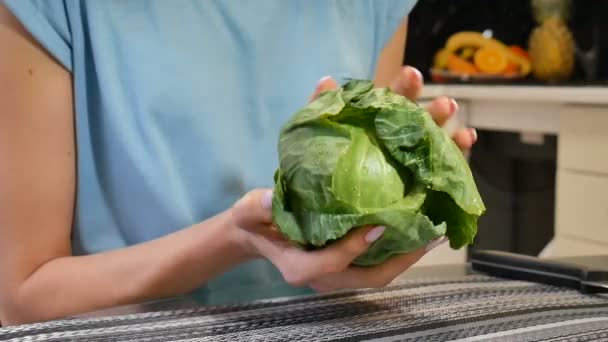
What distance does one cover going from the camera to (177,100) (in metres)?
0.77

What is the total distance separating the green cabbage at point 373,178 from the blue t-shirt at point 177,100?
0.17 m

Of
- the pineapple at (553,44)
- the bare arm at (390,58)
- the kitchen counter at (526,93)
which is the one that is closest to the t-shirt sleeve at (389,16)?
the bare arm at (390,58)

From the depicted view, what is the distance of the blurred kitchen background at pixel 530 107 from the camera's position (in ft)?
5.16

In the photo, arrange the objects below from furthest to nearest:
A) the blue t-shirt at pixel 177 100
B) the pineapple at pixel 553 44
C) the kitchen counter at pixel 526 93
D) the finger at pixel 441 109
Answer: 1. the pineapple at pixel 553 44
2. the kitchen counter at pixel 526 93
3. the blue t-shirt at pixel 177 100
4. the finger at pixel 441 109

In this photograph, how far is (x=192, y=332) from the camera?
0.54 m

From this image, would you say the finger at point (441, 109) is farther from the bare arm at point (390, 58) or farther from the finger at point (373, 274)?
the bare arm at point (390, 58)

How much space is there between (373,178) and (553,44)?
4.69 ft

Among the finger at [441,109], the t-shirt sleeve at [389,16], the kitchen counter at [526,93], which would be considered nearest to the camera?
the finger at [441,109]

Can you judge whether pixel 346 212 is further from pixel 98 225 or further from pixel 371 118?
pixel 98 225

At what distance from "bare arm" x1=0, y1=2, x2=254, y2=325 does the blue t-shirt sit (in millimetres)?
23

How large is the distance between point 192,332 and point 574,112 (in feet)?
4.08

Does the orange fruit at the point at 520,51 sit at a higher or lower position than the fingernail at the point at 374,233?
higher

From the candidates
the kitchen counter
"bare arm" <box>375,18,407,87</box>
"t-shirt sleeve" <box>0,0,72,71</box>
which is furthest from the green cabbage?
the kitchen counter

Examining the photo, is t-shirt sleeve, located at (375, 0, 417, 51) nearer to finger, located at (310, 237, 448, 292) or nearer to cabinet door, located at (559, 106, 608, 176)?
finger, located at (310, 237, 448, 292)
